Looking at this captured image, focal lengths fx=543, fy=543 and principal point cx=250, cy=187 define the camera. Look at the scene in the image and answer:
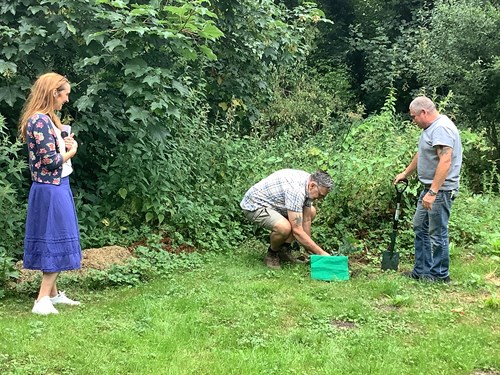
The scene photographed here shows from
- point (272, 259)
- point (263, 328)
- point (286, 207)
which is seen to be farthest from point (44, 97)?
point (272, 259)

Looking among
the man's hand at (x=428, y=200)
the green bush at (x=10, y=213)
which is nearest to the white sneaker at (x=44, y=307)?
the green bush at (x=10, y=213)

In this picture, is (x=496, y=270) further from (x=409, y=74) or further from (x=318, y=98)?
(x=409, y=74)

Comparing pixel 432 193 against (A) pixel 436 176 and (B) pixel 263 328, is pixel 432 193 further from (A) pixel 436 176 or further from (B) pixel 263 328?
(B) pixel 263 328

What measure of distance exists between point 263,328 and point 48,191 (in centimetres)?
187

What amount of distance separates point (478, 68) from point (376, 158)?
22.8 feet

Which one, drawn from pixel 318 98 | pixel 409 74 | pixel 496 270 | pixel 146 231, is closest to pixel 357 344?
pixel 496 270

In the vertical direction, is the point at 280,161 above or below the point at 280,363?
above

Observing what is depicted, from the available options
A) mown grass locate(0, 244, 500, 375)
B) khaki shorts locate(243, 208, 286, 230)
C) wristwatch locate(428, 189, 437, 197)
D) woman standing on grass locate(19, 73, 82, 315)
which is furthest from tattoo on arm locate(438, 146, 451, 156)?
woman standing on grass locate(19, 73, 82, 315)

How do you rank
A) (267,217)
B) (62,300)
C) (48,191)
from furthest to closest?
(267,217)
(62,300)
(48,191)

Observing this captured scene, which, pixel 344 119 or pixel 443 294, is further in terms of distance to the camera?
pixel 344 119

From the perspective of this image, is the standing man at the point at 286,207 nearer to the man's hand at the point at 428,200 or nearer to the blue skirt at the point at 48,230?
the man's hand at the point at 428,200

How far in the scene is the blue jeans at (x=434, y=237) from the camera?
15.7 ft

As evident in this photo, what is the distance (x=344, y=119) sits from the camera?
11.1m

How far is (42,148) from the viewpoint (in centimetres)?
390
